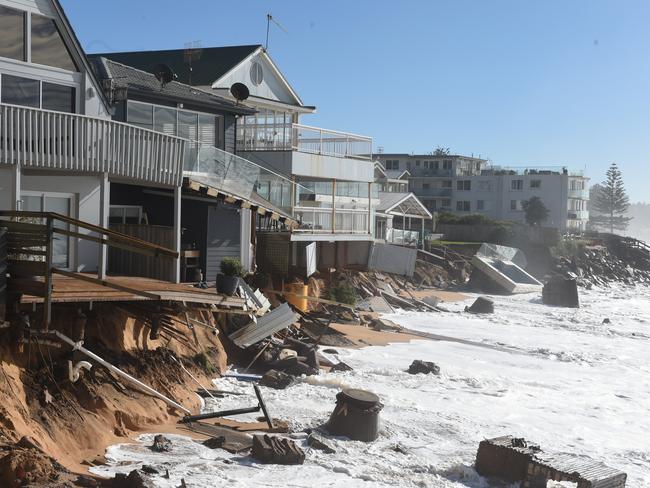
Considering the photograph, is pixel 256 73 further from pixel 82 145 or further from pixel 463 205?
pixel 463 205

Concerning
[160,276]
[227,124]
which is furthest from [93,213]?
[227,124]


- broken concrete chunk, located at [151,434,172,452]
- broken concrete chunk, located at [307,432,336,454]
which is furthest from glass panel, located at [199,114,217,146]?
broken concrete chunk, located at [151,434,172,452]

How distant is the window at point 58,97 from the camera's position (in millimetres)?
20812

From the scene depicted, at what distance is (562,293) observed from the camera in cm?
4859

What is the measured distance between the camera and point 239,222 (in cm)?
2633

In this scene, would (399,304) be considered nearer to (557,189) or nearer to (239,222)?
(239,222)

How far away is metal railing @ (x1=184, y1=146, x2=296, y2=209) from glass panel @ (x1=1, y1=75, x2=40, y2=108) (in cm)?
448

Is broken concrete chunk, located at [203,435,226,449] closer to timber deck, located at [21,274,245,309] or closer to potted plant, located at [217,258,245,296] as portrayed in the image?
timber deck, located at [21,274,245,309]

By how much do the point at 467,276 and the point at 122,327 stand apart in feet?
135

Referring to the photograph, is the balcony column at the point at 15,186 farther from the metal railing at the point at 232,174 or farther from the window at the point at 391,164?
the window at the point at 391,164

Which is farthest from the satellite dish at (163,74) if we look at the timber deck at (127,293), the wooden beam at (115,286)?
the wooden beam at (115,286)

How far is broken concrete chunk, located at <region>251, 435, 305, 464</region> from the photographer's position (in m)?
14.3

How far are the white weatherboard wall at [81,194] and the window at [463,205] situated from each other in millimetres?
75412

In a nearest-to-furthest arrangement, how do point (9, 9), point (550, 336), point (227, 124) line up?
point (9, 9) < point (227, 124) < point (550, 336)
